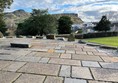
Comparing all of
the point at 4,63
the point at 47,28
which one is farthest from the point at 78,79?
the point at 47,28

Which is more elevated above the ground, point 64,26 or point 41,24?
point 41,24

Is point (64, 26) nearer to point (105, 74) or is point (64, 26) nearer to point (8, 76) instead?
point (105, 74)

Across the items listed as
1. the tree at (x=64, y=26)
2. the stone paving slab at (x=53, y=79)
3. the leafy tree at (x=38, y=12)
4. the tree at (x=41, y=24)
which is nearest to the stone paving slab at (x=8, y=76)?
the stone paving slab at (x=53, y=79)

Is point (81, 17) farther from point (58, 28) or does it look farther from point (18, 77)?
point (18, 77)

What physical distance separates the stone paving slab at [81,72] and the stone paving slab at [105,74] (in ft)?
0.49

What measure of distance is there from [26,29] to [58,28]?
8525mm

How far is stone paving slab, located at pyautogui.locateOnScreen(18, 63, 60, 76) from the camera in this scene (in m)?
3.70

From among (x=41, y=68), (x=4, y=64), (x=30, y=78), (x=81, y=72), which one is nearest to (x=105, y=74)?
(x=81, y=72)

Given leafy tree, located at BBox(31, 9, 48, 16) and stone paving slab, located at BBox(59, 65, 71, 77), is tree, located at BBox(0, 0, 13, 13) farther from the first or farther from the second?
leafy tree, located at BBox(31, 9, 48, 16)

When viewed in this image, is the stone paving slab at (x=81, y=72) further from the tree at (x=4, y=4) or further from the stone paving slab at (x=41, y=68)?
the tree at (x=4, y=4)

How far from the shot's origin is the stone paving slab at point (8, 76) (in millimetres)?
3118

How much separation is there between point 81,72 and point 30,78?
1.28 meters

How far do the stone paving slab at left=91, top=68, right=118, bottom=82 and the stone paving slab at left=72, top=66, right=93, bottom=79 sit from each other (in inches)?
5.9

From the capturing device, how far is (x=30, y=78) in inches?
129
